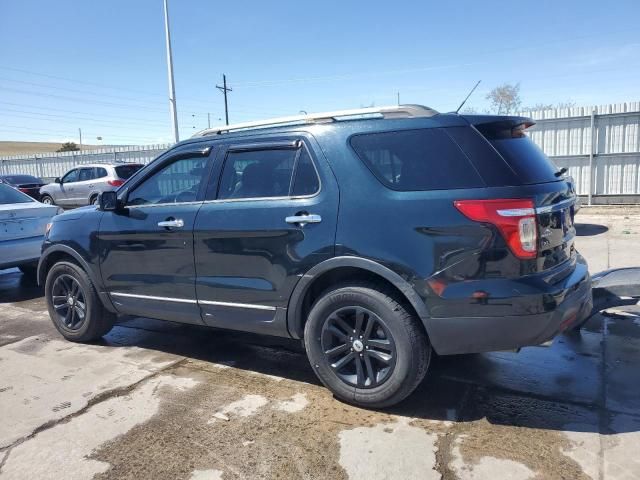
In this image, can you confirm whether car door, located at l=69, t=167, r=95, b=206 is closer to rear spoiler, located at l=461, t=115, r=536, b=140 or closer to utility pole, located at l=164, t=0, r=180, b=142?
utility pole, located at l=164, t=0, r=180, b=142

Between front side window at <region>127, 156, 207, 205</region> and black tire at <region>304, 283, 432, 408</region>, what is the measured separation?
1512 mm

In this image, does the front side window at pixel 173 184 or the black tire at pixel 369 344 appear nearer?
the black tire at pixel 369 344

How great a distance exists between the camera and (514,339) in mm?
3047

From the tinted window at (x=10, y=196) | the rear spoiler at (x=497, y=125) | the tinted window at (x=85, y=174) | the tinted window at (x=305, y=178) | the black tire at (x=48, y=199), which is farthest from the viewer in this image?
the black tire at (x=48, y=199)

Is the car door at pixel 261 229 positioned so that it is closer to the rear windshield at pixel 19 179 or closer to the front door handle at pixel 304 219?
the front door handle at pixel 304 219

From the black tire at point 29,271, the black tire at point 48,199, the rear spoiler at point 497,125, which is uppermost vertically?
the rear spoiler at point 497,125

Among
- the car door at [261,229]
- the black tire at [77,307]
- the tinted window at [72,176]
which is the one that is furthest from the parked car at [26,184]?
the car door at [261,229]

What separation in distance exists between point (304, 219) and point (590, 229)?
368 inches

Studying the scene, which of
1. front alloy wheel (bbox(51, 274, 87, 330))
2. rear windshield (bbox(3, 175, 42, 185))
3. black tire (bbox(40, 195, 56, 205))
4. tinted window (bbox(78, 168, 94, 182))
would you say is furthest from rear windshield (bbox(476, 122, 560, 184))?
rear windshield (bbox(3, 175, 42, 185))

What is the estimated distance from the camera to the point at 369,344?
11.2ft

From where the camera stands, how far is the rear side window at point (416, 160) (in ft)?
10.3

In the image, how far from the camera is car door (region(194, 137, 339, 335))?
353 cm

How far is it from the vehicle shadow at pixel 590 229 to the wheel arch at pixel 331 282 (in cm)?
843

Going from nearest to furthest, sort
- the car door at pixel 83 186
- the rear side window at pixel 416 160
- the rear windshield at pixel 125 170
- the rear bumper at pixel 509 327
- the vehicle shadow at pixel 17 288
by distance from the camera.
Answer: the rear bumper at pixel 509 327 → the rear side window at pixel 416 160 → the vehicle shadow at pixel 17 288 → the rear windshield at pixel 125 170 → the car door at pixel 83 186
